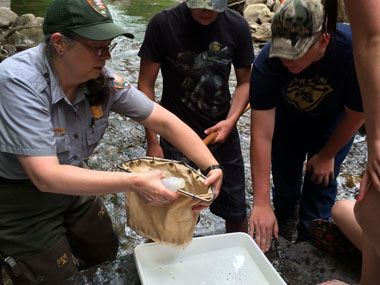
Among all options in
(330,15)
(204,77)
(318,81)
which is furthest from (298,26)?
(204,77)

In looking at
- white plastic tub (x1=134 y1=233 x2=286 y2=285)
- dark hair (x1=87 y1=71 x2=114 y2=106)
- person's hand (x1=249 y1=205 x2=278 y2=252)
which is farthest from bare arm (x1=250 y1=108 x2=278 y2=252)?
dark hair (x1=87 y1=71 x2=114 y2=106)

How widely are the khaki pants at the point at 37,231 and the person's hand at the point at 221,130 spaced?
3.20 feet

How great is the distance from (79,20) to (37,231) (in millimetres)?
1038

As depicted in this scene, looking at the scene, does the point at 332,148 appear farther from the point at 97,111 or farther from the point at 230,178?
the point at 97,111

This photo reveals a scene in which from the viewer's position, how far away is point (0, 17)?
33.7ft

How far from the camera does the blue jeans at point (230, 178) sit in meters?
2.71

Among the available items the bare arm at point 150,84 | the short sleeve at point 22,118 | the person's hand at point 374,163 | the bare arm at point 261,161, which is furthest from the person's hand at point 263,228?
the short sleeve at point 22,118

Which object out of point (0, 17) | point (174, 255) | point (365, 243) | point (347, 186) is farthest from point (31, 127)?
point (0, 17)

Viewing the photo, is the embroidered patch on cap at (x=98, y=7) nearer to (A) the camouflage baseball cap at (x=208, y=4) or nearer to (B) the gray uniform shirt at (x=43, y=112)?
(B) the gray uniform shirt at (x=43, y=112)

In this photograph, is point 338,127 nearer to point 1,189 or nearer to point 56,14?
point 56,14

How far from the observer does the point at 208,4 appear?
2.28 meters

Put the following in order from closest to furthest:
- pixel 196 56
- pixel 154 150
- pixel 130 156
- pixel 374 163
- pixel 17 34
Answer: pixel 374 163 < pixel 196 56 < pixel 154 150 < pixel 130 156 < pixel 17 34

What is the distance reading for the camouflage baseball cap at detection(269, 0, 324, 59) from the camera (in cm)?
182

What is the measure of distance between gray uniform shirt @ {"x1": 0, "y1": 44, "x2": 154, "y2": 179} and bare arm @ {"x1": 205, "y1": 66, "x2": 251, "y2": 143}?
0.74 meters
